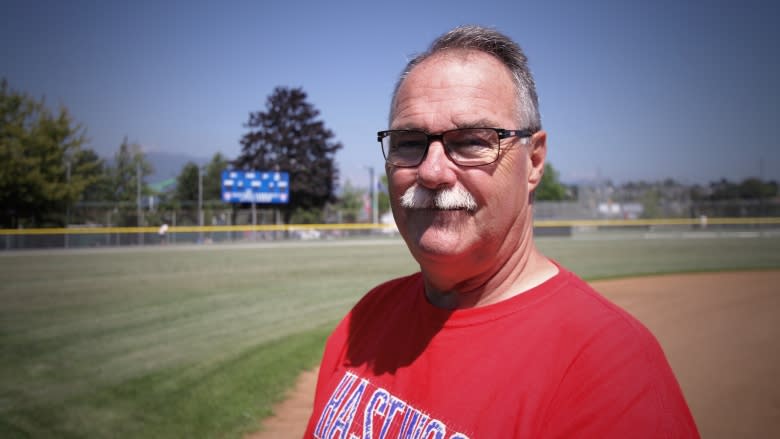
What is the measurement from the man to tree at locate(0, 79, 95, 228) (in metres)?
31.1

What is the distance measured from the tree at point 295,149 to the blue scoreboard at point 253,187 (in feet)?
33.0

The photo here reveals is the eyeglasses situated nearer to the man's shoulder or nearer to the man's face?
the man's face

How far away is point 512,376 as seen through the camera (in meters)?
1.35

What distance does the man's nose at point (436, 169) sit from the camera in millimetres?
1472

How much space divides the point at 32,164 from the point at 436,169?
104 feet

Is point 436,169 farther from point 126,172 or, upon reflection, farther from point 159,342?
point 126,172

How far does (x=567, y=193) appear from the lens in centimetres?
9725

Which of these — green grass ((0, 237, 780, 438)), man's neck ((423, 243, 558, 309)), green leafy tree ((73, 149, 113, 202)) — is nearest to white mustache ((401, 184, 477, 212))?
man's neck ((423, 243, 558, 309))

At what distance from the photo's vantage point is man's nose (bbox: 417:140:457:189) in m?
1.47

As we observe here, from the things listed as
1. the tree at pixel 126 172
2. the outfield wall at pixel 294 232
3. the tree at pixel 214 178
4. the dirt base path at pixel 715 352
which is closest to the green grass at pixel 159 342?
the dirt base path at pixel 715 352

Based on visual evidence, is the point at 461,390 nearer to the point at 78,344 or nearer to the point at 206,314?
the point at 78,344

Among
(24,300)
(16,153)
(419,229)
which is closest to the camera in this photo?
(419,229)

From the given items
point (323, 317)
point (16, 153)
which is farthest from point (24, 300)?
point (16, 153)

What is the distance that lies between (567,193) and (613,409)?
103 meters
